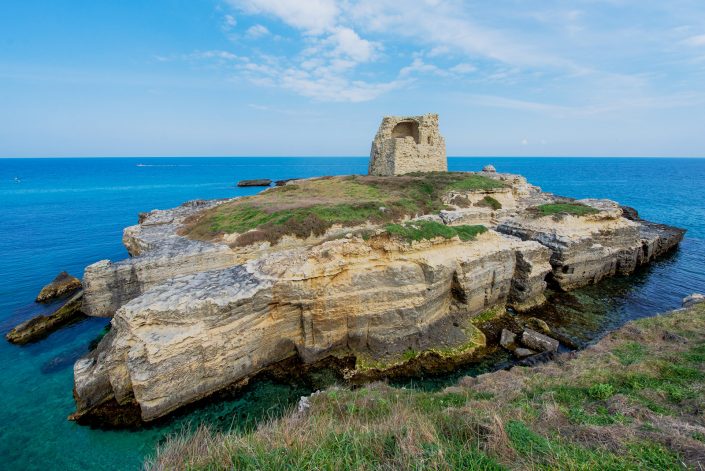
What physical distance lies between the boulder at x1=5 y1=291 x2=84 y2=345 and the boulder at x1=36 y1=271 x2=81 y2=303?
194cm

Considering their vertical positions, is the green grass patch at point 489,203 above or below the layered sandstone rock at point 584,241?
above

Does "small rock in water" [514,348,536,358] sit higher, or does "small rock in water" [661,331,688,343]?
"small rock in water" [661,331,688,343]

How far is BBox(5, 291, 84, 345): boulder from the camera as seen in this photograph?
573 inches

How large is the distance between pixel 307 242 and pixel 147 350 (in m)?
9.14

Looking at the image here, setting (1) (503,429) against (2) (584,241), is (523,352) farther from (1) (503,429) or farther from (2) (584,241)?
(2) (584,241)

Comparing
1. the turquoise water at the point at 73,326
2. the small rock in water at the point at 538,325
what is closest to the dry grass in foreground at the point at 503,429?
the turquoise water at the point at 73,326

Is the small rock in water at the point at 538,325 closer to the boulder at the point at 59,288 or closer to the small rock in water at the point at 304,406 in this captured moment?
the small rock in water at the point at 304,406

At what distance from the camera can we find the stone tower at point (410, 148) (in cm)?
3203

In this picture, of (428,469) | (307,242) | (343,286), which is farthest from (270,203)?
(428,469)

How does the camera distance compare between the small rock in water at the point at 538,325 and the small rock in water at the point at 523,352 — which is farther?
the small rock in water at the point at 538,325

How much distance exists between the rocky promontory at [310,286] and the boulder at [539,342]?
6.33ft

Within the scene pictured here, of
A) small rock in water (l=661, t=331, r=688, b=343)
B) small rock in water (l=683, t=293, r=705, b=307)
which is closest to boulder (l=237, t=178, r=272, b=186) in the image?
small rock in water (l=683, t=293, r=705, b=307)

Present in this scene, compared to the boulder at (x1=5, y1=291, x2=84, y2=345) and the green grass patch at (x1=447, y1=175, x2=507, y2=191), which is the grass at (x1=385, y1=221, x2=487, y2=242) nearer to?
the green grass patch at (x1=447, y1=175, x2=507, y2=191)

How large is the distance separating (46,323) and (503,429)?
19.8m
